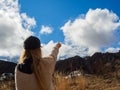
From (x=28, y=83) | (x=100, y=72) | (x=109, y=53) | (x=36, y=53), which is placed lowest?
(x=28, y=83)

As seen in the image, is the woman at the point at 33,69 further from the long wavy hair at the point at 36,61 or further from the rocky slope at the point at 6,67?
the rocky slope at the point at 6,67

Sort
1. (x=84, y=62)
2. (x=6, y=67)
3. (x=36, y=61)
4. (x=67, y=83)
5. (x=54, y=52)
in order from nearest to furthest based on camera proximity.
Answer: (x=36, y=61)
(x=54, y=52)
(x=67, y=83)
(x=84, y=62)
(x=6, y=67)

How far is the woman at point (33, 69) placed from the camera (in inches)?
197

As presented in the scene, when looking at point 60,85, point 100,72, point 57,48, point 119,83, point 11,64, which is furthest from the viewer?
point 11,64

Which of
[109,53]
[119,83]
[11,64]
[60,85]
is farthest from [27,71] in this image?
[11,64]

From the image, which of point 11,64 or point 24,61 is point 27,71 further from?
point 11,64

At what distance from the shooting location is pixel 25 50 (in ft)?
16.9

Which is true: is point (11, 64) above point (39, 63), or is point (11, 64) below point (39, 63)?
above

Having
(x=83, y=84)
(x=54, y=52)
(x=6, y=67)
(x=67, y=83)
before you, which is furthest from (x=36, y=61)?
(x=6, y=67)

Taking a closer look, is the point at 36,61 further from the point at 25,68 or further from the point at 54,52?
the point at 54,52

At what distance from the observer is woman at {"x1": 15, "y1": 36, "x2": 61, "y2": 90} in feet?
16.5

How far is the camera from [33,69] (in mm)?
5023

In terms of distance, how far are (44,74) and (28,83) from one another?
0.25 metres

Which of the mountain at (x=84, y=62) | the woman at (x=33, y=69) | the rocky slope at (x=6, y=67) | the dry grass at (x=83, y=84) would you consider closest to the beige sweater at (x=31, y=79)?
the woman at (x=33, y=69)
